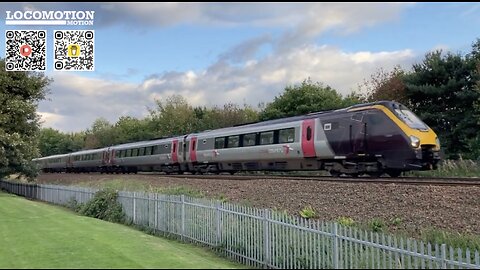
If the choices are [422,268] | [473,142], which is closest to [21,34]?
[422,268]

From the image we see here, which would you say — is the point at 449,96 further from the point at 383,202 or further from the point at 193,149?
the point at 383,202

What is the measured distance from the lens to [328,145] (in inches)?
778

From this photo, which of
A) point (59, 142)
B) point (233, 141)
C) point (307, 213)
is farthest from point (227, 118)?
point (59, 142)

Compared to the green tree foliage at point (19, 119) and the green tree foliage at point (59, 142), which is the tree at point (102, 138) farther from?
the green tree foliage at point (19, 119)

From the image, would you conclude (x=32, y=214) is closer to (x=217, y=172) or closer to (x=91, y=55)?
(x=91, y=55)

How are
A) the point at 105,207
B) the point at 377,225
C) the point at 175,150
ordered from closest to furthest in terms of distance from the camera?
the point at 377,225 < the point at 105,207 < the point at 175,150

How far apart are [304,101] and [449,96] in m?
17.4

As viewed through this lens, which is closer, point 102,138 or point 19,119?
point 19,119

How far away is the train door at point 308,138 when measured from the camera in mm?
20734

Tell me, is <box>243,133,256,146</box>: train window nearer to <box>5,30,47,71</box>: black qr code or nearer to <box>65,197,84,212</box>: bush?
<box>65,197,84,212</box>: bush

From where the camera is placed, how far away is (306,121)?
21.5 m

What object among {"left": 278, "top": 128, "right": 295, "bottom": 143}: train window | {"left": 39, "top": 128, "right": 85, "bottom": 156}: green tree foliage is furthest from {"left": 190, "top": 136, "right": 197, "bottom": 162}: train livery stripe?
{"left": 39, "top": 128, "right": 85, "bottom": 156}: green tree foliage

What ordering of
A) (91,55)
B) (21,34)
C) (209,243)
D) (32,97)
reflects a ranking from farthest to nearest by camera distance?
1. (32,97)
2. (21,34)
3. (91,55)
4. (209,243)

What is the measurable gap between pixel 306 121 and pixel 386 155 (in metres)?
4.72
